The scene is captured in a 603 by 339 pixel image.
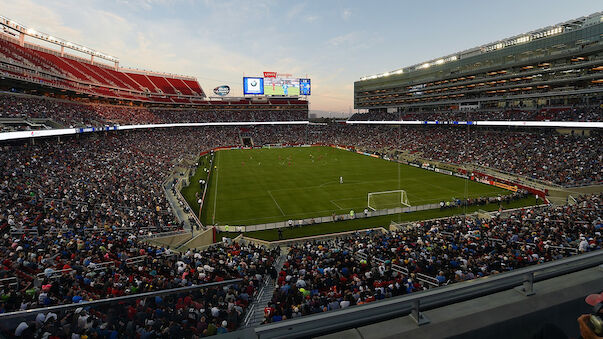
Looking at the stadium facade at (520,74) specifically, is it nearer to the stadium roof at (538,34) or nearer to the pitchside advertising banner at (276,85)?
the stadium roof at (538,34)

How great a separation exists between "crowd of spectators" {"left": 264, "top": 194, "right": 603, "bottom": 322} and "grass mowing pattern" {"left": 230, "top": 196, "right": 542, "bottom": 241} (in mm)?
7517

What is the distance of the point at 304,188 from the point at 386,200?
36.8 feet

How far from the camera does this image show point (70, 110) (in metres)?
46.2

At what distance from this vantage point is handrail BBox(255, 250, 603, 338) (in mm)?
2375

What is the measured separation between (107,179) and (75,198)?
24.2 ft

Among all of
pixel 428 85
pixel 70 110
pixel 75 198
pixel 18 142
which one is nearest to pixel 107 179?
pixel 75 198

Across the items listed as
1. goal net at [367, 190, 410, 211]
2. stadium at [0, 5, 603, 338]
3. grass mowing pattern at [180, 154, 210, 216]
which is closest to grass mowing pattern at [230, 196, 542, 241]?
stadium at [0, 5, 603, 338]

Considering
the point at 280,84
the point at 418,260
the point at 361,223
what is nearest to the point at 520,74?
the point at 361,223

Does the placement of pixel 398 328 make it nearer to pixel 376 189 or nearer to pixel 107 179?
pixel 107 179

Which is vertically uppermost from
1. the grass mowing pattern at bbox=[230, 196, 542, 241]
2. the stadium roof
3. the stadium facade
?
the stadium roof

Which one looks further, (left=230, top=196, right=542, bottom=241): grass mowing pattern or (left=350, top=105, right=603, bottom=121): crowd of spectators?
(left=350, top=105, right=603, bottom=121): crowd of spectators

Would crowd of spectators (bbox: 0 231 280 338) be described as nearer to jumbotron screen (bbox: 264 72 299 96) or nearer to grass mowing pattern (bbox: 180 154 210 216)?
grass mowing pattern (bbox: 180 154 210 216)

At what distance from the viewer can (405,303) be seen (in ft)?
8.79

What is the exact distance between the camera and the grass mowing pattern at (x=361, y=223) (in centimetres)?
2506
